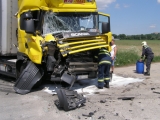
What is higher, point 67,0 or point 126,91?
point 67,0

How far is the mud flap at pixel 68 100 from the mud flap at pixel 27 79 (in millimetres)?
1457

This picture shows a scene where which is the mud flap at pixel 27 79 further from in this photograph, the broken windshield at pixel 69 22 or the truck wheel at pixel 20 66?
the broken windshield at pixel 69 22

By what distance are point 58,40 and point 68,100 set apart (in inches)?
67.8

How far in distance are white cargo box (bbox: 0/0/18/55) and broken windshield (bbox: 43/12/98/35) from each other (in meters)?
1.76

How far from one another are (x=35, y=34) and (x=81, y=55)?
151 centimetres

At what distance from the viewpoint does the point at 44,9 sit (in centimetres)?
696

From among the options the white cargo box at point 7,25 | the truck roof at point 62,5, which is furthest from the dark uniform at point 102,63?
the white cargo box at point 7,25

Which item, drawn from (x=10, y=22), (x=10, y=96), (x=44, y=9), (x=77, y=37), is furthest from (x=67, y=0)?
(x=10, y=96)

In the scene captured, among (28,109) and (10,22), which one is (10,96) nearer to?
(28,109)

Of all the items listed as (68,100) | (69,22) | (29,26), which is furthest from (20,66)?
(68,100)

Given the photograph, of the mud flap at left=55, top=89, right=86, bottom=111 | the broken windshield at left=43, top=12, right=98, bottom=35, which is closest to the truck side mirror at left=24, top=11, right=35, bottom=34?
the broken windshield at left=43, top=12, right=98, bottom=35

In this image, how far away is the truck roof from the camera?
7039 mm

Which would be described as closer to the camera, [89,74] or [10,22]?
[89,74]

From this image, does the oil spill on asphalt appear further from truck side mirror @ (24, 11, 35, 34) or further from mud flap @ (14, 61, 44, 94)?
truck side mirror @ (24, 11, 35, 34)
